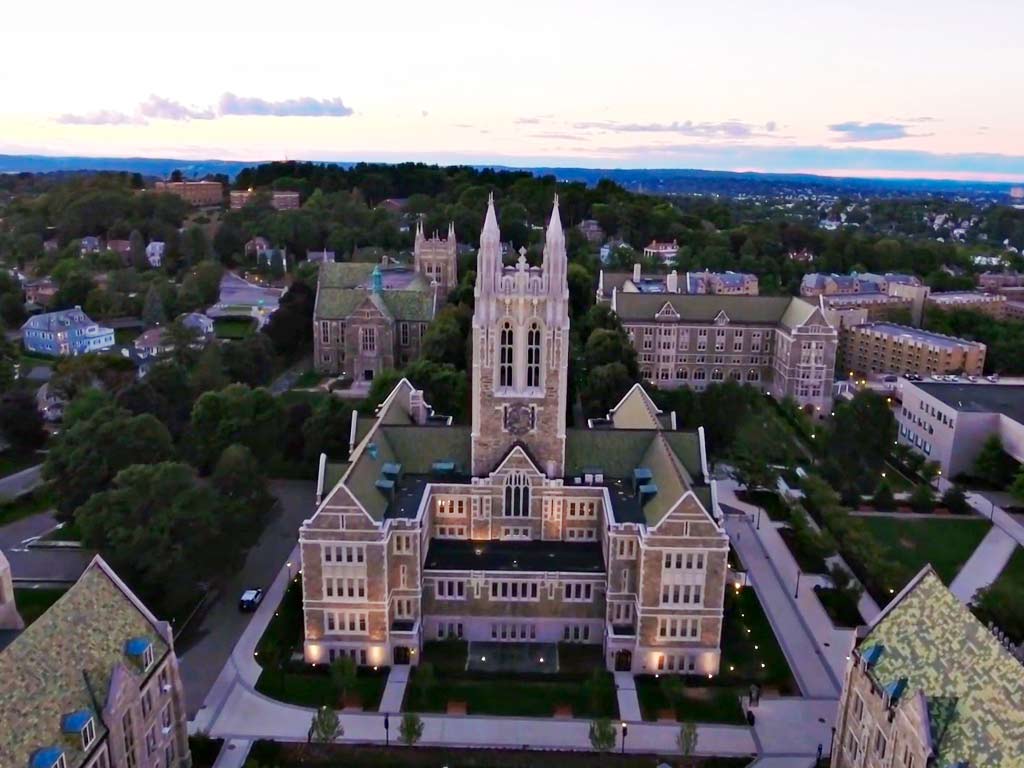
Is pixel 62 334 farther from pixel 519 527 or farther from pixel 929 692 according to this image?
pixel 929 692

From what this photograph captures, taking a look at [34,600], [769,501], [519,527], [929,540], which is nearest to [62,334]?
[34,600]

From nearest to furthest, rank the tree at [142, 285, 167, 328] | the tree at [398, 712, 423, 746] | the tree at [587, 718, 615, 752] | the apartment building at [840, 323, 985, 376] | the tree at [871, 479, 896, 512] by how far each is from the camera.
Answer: the tree at [587, 718, 615, 752], the tree at [398, 712, 423, 746], the tree at [871, 479, 896, 512], the apartment building at [840, 323, 985, 376], the tree at [142, 285, 167, 328]

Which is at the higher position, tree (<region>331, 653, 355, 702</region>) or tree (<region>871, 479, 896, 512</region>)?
tree (<region>331, 653, 355, 702</region>)

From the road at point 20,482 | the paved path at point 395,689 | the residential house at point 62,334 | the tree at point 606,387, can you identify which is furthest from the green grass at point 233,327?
the paved path at point 395,689

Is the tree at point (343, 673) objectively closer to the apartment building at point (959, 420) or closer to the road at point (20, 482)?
the road at point (20, 482)

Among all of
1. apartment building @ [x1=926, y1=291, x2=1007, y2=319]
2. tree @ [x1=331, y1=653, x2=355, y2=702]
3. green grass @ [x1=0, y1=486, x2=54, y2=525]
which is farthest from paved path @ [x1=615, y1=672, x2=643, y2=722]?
apartment building @ [x1=926, y1=291, x2=1007, y2=319]

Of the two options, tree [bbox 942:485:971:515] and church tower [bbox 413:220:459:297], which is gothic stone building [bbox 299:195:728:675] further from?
church tower [bbox 413:220:459:297]
